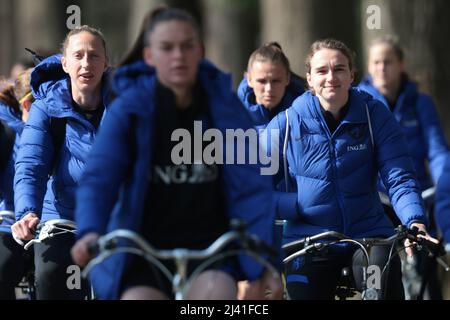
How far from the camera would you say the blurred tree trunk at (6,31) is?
110 ft

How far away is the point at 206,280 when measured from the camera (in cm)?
618

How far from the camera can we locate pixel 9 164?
9.36 metres

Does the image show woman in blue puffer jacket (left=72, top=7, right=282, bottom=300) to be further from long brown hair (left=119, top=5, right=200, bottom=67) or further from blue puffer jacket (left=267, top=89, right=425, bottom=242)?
blue puffer jacket (left=267, top=89, right=425, bottom=242)

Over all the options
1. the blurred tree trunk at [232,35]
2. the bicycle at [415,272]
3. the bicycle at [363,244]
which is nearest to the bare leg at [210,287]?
the bicycle at [363,244]

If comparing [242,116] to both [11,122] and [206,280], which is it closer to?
[206,280]

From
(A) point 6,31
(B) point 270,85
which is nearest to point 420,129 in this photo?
(B) point 270,85

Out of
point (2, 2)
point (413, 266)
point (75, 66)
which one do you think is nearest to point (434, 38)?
point (413, 266)

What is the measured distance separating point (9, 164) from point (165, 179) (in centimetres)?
339

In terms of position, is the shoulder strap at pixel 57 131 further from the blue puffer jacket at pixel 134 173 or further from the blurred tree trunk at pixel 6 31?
the blurred tree trunk at pixel 6 31

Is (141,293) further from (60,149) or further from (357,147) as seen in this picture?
(357,147)

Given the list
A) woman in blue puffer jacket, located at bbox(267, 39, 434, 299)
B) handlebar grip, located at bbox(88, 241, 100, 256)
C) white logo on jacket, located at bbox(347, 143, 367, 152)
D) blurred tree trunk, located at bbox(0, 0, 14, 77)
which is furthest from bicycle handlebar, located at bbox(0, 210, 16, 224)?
blurred tree trunk, located at bbox(0, 0, 14, 77)

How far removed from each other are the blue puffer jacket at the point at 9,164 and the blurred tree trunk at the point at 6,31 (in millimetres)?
23660

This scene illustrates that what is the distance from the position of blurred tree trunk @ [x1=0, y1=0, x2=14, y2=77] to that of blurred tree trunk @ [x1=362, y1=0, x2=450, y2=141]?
64.7ft
